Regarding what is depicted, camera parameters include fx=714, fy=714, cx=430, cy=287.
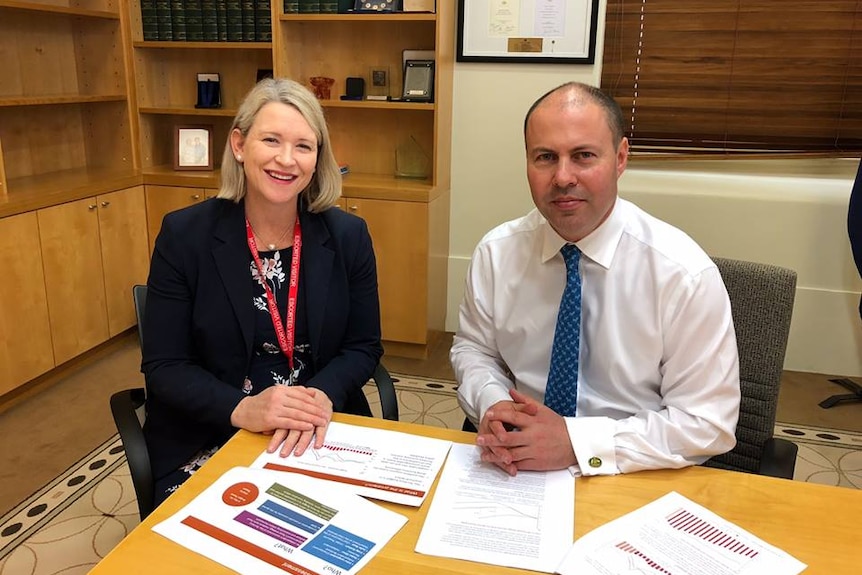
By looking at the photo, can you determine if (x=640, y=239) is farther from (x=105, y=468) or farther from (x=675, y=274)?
(x=105, y=468)

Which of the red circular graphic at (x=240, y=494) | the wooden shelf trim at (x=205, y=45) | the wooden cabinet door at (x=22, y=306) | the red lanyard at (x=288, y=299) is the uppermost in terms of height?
the wooden shelf trim at (x=205, y=45)

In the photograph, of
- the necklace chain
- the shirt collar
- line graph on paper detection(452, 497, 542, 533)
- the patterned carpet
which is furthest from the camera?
the patterned carpet

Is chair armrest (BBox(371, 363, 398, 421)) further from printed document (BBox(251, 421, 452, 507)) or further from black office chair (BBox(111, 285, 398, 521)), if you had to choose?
printed document (BBox(251, 421, 452, 507))

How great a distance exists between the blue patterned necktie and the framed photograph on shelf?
89.3 inches

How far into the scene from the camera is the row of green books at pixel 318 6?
11.4 ft

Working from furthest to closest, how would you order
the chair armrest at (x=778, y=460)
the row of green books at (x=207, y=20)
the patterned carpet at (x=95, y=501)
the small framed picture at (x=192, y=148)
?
the small framed picture at (x=192, y=148) → the row of green books at (x=207, y=20) → the patterned carpet at (x=95, y=501) → the chair armrest at (x=778, y=460)

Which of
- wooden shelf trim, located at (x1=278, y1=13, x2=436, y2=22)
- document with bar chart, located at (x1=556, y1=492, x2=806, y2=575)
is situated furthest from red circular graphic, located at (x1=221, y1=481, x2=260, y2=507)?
wooden shelf trim, located at (x1=278, y1=13, x2=436, y2=22)

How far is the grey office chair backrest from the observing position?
156 cm

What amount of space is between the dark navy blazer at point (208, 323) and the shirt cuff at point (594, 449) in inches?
25.3

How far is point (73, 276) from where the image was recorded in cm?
334

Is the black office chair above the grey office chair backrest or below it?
below

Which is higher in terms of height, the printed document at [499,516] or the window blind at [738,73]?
the window blind at [738,73]

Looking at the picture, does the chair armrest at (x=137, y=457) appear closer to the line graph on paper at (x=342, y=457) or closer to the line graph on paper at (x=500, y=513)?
the line graph on paper at (x=342, y=457)

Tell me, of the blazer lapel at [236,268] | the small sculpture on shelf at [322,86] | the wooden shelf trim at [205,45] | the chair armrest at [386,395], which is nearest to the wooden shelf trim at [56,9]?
the wooden shelf trim at [205,45]
